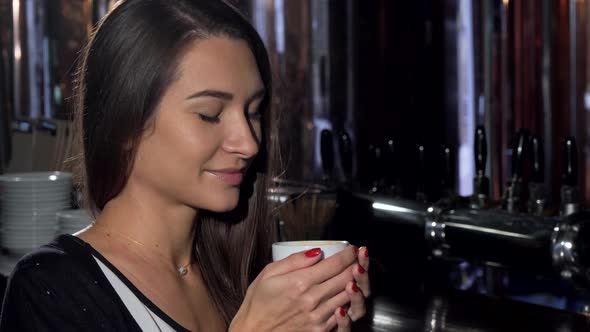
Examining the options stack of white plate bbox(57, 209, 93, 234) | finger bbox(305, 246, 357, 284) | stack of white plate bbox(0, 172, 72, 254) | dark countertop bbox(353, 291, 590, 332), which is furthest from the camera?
stack of white plate bbox(0, 172, 72, 254)

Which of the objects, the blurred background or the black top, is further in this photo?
the blurred background

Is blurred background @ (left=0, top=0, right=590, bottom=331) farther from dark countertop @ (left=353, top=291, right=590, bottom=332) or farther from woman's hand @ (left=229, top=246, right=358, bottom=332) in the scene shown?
woman's hand @ (left=229, top=246, right=358, bottom=332)

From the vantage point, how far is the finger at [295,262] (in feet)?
4.27

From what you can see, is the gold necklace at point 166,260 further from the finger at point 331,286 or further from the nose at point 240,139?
the finger at point 331,286

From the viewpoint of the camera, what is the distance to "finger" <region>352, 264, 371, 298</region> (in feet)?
4.40

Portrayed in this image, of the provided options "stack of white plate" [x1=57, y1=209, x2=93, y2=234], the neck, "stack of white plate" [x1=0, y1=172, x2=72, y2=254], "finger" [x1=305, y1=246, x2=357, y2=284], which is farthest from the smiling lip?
"stack of white plate" [x1=0, y1=172, x2=72, y2=254]

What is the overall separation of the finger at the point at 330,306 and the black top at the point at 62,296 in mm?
307

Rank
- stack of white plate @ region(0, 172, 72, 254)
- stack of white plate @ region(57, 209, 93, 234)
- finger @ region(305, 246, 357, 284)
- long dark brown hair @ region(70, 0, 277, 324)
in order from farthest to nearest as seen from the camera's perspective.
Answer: stack of white plate @ region(0, 172, 72, 254) → stack of white plate @ region(57, 209, 93, 234) → long dark brown hair @ region(70, 0, 277, 324) → finger @ region(305, 246, 357, 284)

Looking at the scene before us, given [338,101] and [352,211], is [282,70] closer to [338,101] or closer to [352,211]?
[338,101]

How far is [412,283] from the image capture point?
99.0 inches

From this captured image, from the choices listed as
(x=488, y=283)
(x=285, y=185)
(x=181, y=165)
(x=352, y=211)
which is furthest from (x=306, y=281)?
(x=488, y=283)

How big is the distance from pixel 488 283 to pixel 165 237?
171 cm

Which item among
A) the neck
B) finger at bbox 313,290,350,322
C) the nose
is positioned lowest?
finger at bbox 313,290,350,322

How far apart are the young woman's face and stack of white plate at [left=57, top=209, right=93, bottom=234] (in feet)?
3.68
